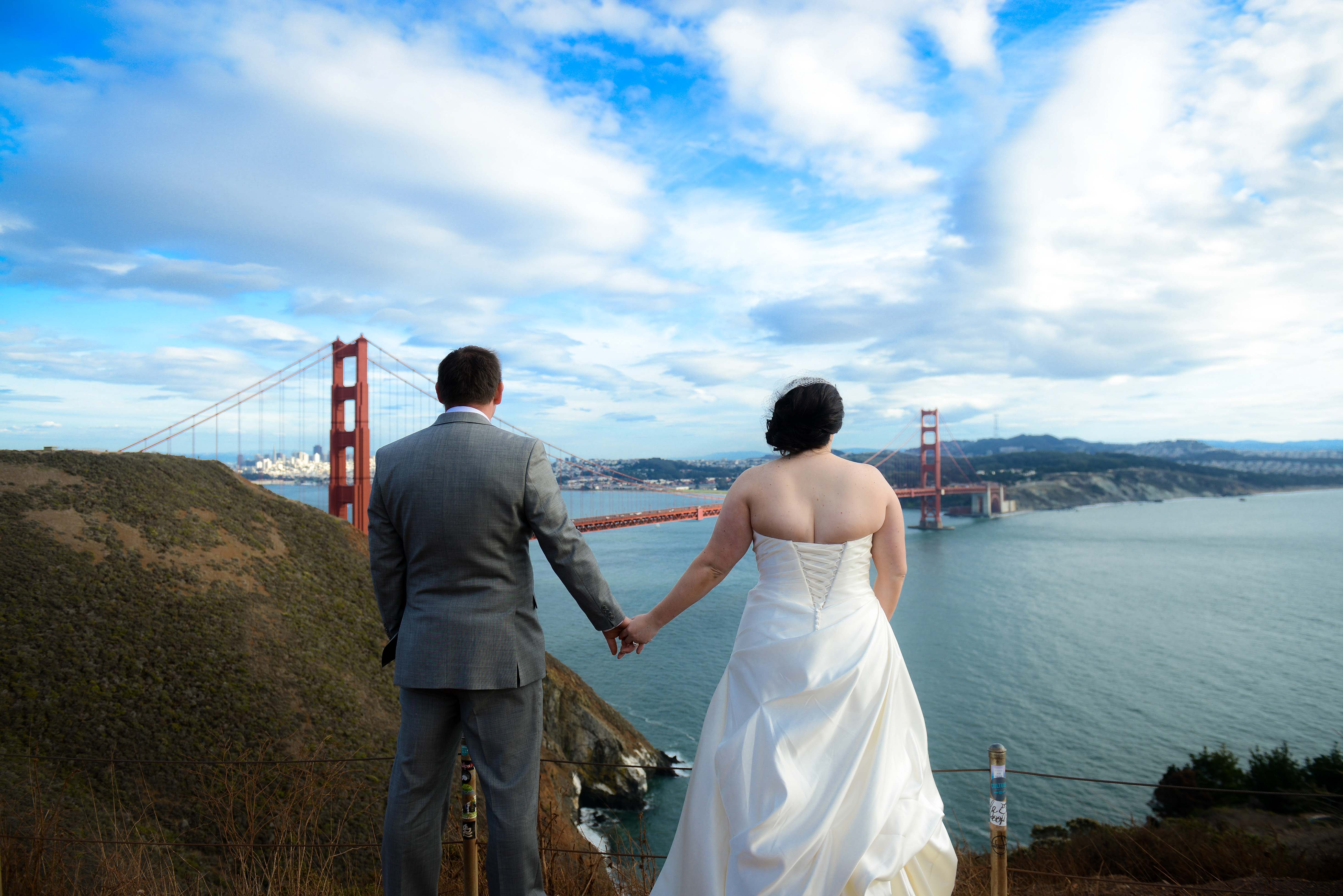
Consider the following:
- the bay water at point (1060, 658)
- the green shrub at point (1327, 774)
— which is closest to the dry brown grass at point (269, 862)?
the bay water at point (1060, 658)

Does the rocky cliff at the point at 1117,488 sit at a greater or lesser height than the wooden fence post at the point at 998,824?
lesser

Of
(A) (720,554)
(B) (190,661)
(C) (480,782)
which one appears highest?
(A) (720,554)

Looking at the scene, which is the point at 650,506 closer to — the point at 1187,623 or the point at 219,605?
the point at 1187,623

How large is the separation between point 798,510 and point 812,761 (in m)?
0.58

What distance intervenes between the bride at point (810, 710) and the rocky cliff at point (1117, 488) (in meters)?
73.2

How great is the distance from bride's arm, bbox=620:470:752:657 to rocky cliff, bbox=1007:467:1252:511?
240 feet

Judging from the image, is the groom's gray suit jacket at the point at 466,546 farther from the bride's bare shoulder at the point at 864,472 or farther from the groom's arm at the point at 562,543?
the bride's bare shoulder at the point at 864,472

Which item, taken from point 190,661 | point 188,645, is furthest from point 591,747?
point 188,645

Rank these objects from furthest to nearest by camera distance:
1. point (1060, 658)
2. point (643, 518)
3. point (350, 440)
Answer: point (1060, 658) < point (350, 440) < point (643, 518)

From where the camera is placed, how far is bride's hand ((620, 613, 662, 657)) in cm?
189

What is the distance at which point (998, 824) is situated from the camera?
1.79 m

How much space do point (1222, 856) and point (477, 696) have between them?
261 inches

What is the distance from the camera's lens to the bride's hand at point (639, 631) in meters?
1.89

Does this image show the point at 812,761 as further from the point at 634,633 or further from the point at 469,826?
the point at 469,826
